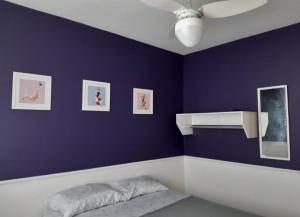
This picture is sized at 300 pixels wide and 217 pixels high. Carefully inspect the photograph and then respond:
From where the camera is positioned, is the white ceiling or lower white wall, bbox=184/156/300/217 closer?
the white ceiling

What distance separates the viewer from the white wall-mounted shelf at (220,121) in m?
2.64

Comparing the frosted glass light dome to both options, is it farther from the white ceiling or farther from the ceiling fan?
the white ceiling

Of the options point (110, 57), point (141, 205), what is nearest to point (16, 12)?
point (110, 57)

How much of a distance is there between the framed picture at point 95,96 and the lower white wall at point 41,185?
74 centimetres

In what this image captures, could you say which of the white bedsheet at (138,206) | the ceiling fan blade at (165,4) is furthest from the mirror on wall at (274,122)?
the ceiling fan blade at (165,4)

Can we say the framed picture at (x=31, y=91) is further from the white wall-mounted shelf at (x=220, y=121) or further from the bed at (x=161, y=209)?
the white wall-mounted shelf at (x=220, y=121)

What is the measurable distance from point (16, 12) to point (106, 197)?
2032 mm

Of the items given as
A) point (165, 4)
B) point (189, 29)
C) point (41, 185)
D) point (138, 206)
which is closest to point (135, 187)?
point (138, 206)

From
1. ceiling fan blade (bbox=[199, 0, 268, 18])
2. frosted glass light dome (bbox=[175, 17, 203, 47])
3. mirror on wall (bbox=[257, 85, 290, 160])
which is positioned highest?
ceiling fan blade (bbox=[199, 0, 268, 18])

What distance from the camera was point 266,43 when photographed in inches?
107

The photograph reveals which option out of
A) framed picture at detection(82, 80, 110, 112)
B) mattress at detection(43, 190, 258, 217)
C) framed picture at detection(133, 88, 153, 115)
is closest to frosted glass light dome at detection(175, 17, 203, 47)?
framed picture at detection(82, 80, 110, 112)

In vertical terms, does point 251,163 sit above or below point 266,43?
below

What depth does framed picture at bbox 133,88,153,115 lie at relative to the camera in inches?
116

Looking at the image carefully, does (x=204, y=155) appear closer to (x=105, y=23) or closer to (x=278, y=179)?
(x=278, y=179)
